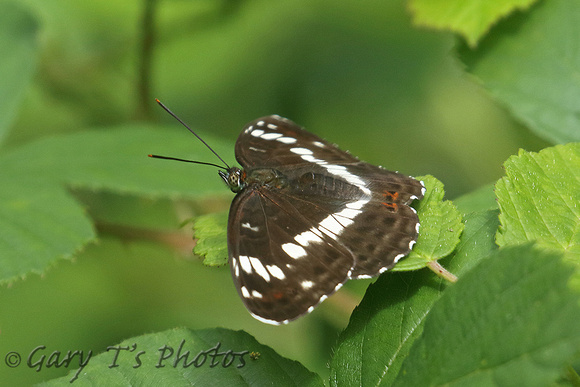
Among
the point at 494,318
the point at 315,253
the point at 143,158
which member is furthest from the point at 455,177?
the point at 494,318

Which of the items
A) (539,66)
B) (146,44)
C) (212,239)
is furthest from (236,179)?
(146,44)

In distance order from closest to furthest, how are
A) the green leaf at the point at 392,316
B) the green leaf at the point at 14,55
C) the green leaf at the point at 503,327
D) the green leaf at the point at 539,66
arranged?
the green leaf at the point at 503,327, the green leaf at the point at 392,316, the green leaf at the point at 539,66, the green leaf at the point at 14,55

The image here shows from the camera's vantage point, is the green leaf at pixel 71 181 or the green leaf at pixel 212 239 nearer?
the green leaf at pixel 212 239

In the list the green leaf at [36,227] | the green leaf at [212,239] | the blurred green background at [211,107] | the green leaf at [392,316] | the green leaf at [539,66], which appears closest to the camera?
the green leaf at [392,316]

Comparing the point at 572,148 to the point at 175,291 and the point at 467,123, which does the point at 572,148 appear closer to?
the point at 467,123

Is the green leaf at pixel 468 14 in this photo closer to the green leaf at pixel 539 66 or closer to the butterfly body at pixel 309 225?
the green leaf at pixel 539 66


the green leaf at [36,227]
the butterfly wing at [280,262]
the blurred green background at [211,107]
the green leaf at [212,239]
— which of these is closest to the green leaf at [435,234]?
the butterfly wing at [280,262]

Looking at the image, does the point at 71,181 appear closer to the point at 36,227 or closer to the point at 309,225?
the point at 36,227
